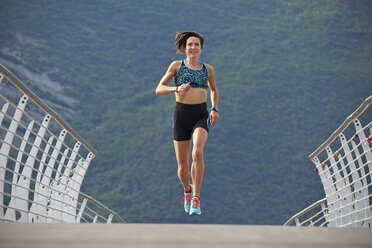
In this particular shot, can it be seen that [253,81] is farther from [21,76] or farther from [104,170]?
[21,76]

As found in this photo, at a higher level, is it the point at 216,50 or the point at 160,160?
the point at 216,50

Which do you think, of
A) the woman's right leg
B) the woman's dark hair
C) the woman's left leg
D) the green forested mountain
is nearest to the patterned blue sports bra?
the woman's dark hair

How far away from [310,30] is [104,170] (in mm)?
31893

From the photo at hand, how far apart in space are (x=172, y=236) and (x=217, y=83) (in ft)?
175

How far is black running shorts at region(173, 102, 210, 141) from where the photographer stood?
11.5 ft

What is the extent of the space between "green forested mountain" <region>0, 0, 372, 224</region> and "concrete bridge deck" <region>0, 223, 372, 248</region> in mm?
41617

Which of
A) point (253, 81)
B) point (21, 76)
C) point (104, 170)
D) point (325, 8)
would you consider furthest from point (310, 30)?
point (21, 76)

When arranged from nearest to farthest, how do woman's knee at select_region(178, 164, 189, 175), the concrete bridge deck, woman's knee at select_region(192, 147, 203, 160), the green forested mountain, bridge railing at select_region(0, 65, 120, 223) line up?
the concrete bridge deck
bridge railing at select_region(0, 65, 120, 223)
woman's knee at select_region(192, 147, 203, 160)
woman's knee at select_region(178, 164, 189, 175)
the green forested mountain

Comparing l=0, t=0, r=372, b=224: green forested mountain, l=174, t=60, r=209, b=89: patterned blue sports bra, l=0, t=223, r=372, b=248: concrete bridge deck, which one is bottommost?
l=0, t=223, r=372, b=248: concrete bridge deck

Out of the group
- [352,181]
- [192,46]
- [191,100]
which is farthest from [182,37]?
[352,181]

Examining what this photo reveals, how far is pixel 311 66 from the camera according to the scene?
5547cm

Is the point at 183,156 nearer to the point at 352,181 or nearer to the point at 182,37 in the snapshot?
the point at 182,37

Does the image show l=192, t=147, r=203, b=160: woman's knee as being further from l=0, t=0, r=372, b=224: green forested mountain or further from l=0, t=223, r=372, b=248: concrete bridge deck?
l=0, t=0, r=372, b=224: green forested mountain

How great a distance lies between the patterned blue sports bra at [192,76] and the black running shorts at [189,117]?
0.17 metres
